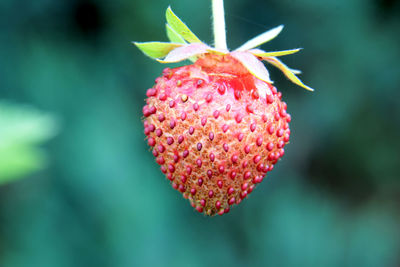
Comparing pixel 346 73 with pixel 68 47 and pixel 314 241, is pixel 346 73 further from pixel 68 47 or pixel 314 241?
pixel 68 47

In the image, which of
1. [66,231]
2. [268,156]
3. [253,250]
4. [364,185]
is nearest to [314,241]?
[253,250]

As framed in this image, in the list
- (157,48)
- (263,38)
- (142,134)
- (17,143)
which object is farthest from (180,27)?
(142,134)

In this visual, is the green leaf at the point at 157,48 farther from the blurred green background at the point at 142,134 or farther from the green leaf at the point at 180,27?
the blurred green background at the point at 142,134

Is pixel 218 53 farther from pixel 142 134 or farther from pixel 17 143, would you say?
pixel 142 134

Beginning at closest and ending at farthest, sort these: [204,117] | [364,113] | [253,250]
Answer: [204,117] < [253,250] < [364,113]

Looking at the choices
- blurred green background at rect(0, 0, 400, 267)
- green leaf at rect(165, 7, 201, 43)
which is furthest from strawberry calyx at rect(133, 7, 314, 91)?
blurred green background at rect(0, 0, 400, 267)

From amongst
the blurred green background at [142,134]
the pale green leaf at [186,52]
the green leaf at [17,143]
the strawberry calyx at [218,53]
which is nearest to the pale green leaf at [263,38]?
the strawberry calyx at [218,53]

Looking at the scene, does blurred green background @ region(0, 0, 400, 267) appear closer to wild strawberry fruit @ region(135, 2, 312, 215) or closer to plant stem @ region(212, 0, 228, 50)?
wild strawberry fruit @ region(135, 2, 312, 215)

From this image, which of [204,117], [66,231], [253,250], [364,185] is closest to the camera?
[204,117]
